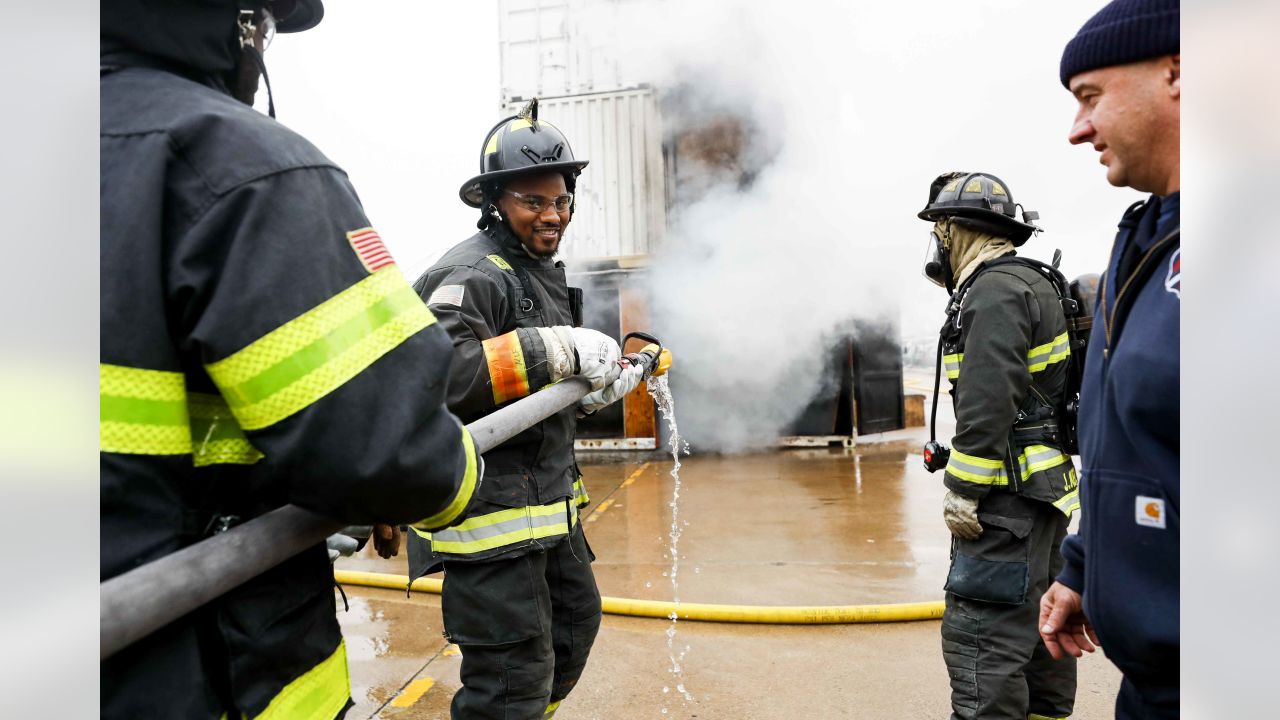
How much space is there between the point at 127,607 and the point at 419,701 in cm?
270

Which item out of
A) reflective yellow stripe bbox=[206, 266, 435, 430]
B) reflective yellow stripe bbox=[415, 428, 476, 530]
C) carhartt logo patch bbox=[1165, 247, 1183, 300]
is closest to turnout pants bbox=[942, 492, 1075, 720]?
carhartt logo patch bbox=[1165, 247, 1183, 300]

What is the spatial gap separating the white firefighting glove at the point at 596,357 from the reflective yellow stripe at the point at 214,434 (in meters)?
1.39

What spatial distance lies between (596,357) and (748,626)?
209 centimetres

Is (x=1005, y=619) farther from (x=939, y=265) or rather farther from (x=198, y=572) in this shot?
Result: (x=198, y=572)

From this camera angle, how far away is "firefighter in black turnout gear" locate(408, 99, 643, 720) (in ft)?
7.60

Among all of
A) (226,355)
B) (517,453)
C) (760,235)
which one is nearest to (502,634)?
(517,453)

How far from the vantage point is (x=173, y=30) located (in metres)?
1.12

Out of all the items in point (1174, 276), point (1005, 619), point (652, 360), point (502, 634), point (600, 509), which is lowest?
point (600, 509)

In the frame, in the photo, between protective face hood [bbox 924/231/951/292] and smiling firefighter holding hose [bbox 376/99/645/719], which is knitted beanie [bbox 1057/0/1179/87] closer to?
smiling firefighter holding hose [bbox 376/99/645/719]

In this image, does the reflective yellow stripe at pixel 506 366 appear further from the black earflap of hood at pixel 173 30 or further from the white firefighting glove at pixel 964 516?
the white firefighting glove at pixel 964 516

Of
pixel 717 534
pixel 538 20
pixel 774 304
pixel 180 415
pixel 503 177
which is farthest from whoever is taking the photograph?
pixel 538 20
